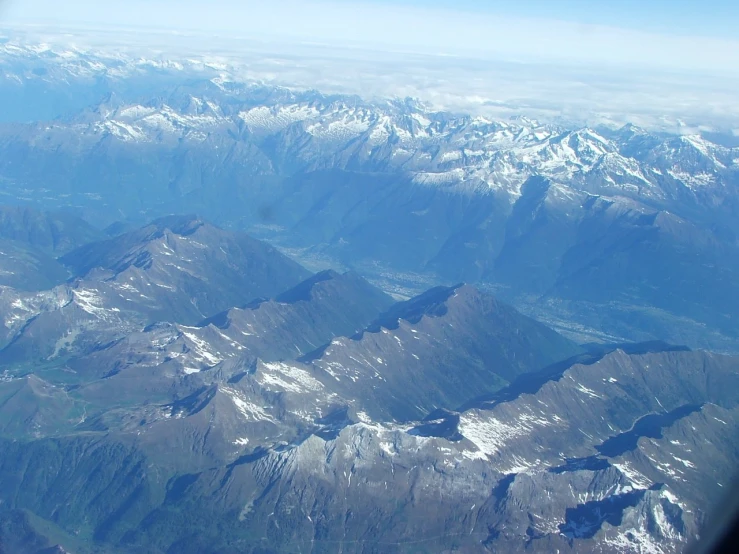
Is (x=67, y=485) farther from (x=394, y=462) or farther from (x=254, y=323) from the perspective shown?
(x=254, y=323)

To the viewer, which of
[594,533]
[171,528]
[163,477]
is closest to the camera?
[594,533]

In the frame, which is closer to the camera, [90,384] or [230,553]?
[230,553]

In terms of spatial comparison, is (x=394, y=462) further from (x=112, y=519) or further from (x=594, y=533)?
(x=112, y=519)

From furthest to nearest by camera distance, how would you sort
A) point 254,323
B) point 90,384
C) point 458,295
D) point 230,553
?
1. point 458,295
2. point 254,323
3. point 90,384
4. point 230,553

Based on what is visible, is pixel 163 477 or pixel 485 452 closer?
pixel 485 452

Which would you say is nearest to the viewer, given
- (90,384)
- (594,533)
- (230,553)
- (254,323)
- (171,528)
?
(594,533)

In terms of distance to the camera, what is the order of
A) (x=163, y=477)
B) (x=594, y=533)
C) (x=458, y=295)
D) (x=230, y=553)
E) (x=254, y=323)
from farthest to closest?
(x=458, y=295) → (x=254, y=323) → (x=163, y=477) → (x=230, y=553) → (x=594, y=533)

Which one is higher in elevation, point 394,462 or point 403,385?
point 394,462

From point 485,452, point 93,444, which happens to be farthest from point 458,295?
point 93,444

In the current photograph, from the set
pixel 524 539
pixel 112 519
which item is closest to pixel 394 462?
pixel 524 539
